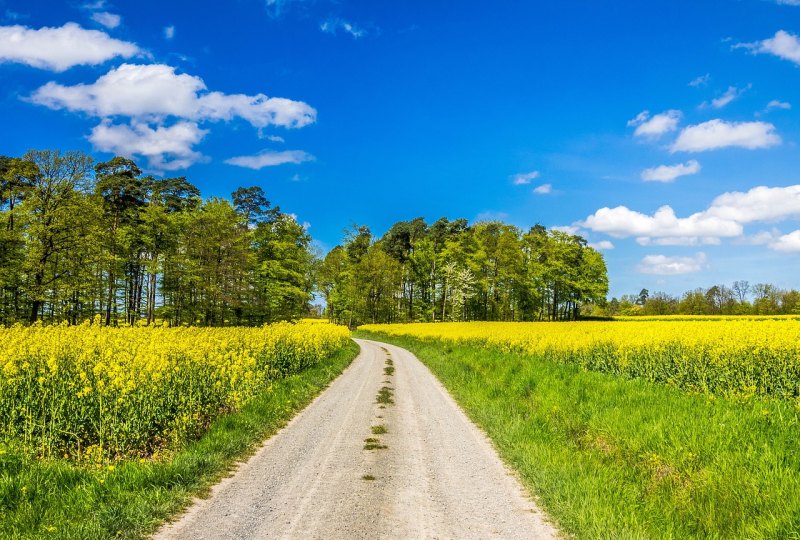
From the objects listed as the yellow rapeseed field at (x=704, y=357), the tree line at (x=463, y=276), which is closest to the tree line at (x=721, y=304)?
the tree line at (x=463, y=276)

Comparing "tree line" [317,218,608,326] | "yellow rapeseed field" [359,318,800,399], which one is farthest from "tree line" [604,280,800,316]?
"yellow rapeseed field" [359,318,800,399]

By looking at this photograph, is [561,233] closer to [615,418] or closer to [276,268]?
[276,268]

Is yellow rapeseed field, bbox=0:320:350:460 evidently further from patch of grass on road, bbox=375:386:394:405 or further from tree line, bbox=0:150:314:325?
tree line, bbox=0:150:314:325

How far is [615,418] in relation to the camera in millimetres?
8492

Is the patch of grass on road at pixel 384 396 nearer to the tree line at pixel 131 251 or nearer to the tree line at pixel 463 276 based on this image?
the tree line at pixel 131 251

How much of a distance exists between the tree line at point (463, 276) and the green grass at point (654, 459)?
52.1 meters

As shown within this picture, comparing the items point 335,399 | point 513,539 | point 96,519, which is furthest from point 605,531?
point 335,399

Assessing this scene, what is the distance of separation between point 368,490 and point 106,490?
3441 millimetres

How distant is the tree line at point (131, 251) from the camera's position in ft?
91.9

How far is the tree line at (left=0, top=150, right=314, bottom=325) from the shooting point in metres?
28.0

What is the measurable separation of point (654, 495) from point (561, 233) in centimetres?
6654

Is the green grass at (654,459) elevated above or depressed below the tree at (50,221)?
below

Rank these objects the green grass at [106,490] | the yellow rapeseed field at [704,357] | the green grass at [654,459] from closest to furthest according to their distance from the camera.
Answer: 1. the green grass at [106,490]
2. the green grass at [654,459]
3. the yellow rapeseed field at [704,357]

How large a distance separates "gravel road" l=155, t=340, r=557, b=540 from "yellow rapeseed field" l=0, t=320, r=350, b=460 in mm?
2221
